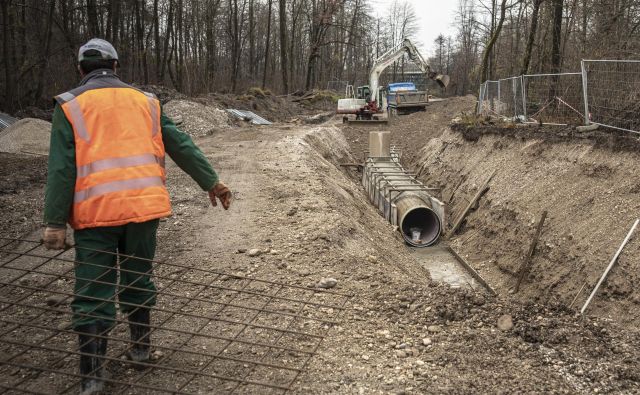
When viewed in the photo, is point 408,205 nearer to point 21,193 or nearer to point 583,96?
point 583,96

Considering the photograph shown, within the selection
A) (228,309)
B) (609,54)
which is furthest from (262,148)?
(228,309)

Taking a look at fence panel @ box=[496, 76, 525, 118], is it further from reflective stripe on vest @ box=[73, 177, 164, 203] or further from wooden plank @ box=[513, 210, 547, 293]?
reflective stripe on vest @ box=[73, 177, 164, 203]

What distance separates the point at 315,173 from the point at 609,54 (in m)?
7.97

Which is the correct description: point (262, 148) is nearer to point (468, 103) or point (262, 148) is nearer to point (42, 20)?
point (42, 20)

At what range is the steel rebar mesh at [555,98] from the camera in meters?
11.9

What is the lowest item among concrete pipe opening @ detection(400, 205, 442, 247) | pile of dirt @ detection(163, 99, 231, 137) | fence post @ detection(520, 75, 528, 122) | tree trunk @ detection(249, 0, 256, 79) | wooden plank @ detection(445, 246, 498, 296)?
wooden plank @ detection(445, 246, 498, 296)

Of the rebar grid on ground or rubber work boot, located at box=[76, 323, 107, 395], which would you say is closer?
rubber work boot, located at box=[76, 323, 107, 395]

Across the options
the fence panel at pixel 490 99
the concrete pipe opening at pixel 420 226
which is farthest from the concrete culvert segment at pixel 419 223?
the fence panel at pixel 490 99

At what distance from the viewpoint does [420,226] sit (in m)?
13.2

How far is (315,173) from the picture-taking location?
36.3 ft

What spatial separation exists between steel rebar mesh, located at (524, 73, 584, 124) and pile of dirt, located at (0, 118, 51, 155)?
12.2 metres

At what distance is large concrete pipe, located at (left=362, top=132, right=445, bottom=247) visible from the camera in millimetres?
12398

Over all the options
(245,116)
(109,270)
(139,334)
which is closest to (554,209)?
(139,334)

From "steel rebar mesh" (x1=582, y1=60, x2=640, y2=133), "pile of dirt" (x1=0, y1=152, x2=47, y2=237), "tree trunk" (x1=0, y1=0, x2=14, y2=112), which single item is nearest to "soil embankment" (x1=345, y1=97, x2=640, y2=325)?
"steel rebar mesh" (x1=582, y1=60, x2=640, y2=133)
